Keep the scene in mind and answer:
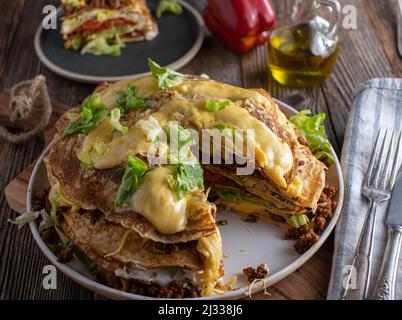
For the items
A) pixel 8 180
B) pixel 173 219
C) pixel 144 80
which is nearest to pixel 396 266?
pixel 173 219

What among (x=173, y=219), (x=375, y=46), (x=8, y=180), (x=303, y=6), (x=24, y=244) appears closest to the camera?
(x=173, y=219)

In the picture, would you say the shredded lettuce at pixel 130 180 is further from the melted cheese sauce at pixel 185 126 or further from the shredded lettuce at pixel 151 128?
the shredded lettuce at pixel 151 128

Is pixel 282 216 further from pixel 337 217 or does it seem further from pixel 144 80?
pixel 144 80

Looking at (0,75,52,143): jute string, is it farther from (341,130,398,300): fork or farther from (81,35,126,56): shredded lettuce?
(341,130,398,300): fork

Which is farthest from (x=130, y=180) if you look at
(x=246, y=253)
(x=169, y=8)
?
(x=169, y=8)

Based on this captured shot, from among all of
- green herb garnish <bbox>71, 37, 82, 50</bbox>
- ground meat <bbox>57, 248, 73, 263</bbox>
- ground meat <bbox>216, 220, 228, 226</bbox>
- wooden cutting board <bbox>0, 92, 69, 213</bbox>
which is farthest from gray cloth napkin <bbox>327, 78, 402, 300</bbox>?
green herb garnish <bbox>71, 37, 82, 50</bbox>

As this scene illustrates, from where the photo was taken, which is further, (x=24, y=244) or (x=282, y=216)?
(x=24, y=244)

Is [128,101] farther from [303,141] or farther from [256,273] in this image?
[256,273]
